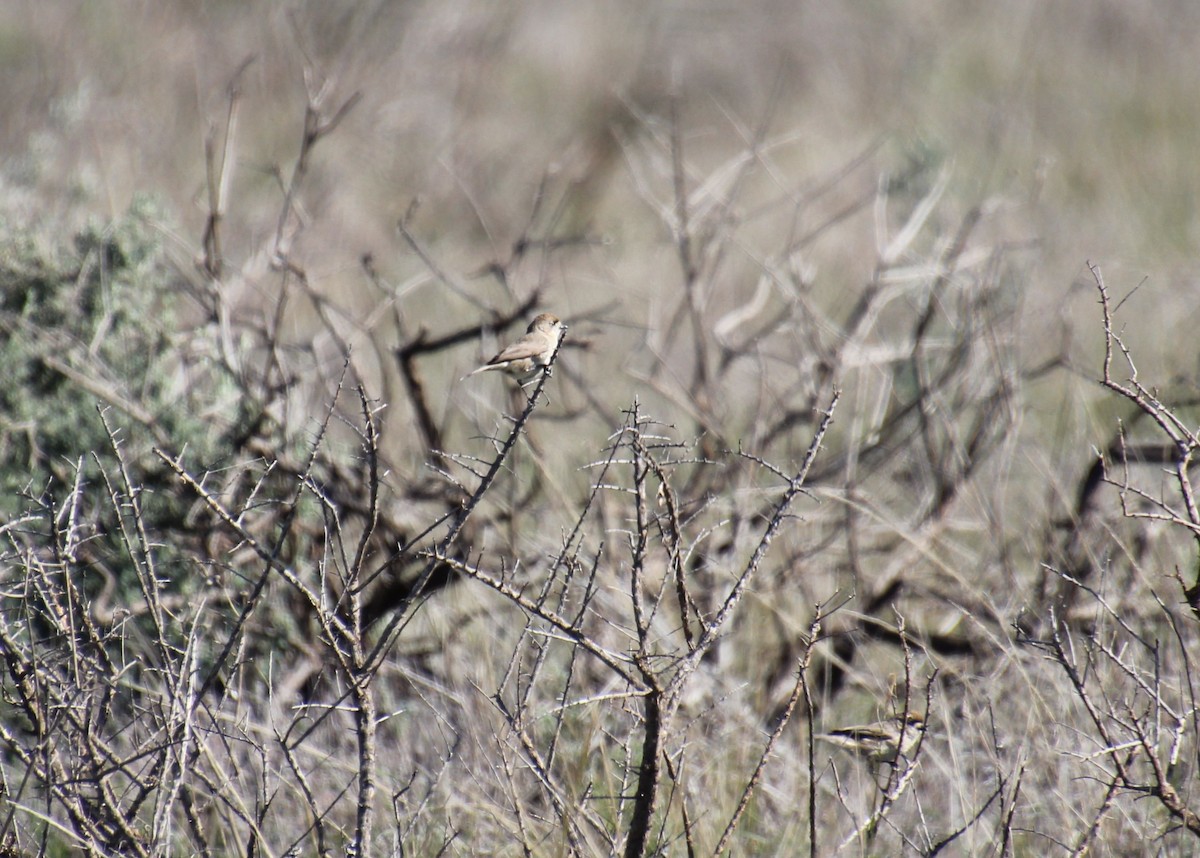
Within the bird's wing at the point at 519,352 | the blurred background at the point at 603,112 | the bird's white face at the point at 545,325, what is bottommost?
the blurred background at the point at 603,112

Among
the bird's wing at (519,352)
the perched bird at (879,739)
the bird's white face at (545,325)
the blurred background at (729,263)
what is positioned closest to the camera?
the perched bird at (879,739)

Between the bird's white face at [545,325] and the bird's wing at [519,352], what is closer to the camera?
the bird's wing at [519,352]

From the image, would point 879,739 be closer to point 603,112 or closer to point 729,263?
point 729,263

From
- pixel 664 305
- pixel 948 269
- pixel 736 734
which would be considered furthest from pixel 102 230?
pixel 664 305

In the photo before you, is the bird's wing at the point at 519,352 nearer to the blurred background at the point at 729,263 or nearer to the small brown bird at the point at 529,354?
the small brown bird at the point at 529,354

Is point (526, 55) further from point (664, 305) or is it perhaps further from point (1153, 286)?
point (1153, 286)

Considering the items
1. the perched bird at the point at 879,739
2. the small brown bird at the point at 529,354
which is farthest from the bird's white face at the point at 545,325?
the perched bird at the point at 879,739

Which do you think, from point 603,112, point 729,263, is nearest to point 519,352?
point 729,263

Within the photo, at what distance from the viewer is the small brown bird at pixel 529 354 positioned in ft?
12.7

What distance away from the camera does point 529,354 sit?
3.95 m

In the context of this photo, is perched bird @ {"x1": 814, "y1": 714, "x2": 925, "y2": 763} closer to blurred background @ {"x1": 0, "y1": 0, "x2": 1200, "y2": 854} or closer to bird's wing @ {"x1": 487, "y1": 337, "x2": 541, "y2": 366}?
blurred background @ {"x1": 0, "y1": 0, "x2": 1200, "y2": 854}

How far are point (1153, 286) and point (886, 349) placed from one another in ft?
13.4

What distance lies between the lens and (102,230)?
13.8 feet

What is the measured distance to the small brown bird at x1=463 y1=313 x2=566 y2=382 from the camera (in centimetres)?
386
